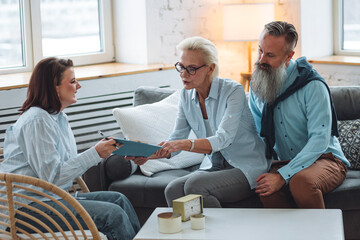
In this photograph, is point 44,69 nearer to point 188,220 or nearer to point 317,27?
point 188,220

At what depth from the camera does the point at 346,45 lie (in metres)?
4.88

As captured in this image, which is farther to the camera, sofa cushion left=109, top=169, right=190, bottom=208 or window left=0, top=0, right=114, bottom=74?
window left=0, top=0, right=114, bottom=74

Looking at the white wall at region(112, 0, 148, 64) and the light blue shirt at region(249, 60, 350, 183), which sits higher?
the white wall at region(112, 0, 148, 64)

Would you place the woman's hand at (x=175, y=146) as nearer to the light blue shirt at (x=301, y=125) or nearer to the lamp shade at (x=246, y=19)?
the light blue shirt at (x=301, y=125)

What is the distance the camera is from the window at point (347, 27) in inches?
187

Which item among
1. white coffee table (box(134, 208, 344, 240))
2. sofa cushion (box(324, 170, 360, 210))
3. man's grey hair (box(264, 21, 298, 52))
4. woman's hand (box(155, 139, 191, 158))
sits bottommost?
sofa cushion (box(324, 170, 360, 210))

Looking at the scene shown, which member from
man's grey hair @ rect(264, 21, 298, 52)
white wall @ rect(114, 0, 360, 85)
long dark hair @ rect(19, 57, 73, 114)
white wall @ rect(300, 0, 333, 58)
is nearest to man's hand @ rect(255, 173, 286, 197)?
man's grey hair @ rect(264, 21, 298, 52)

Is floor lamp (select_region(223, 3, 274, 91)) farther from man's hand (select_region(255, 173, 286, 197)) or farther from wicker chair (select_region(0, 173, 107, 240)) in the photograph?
wicker chair (select_region(0, 173, 107, 240))

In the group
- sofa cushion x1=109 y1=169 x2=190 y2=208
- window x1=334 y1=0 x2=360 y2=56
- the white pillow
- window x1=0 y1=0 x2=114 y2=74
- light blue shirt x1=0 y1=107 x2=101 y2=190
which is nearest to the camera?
light blue shirt x1=0 y1=107 x2=101 y2=190

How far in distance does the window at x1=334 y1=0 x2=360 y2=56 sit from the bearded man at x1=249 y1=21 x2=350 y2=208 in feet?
7.16

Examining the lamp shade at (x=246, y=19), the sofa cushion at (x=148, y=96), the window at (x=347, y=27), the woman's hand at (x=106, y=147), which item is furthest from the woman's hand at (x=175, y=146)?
the window at (x=347, y=27)

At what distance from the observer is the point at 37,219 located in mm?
2141

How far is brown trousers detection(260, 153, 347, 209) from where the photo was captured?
258cm

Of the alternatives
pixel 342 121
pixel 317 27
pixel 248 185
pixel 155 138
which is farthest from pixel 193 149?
pixel 317 27
